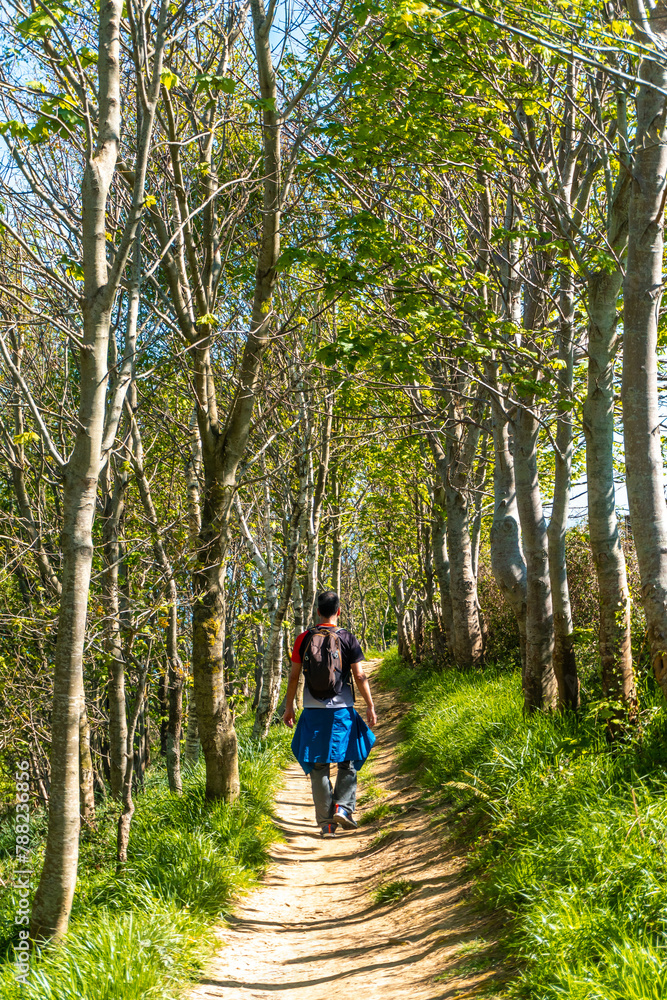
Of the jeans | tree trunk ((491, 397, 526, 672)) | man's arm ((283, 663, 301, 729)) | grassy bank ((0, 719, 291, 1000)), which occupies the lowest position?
grassy bank ((0, 719, 291, 1000))

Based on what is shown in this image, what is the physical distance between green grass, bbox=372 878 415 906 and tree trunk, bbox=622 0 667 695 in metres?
2.57

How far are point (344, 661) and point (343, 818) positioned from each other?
1.19m

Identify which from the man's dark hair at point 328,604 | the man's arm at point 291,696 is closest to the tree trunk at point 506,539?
the man's dark hair at point 328,604

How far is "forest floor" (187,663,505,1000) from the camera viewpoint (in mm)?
4379

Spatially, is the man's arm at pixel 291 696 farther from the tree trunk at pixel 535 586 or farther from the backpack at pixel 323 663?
the tree trunk at pixel 535 586

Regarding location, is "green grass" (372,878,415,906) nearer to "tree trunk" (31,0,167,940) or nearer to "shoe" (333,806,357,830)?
"shoe" (333,806,357,830)

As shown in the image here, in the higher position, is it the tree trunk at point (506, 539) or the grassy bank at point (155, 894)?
the tree trunk at point (506, 539)

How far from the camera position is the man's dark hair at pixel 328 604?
6340 millimetres

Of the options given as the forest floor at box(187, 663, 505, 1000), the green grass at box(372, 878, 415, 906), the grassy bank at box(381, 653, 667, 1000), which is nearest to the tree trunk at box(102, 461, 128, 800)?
the forest floor at box(187, 663, 505, 1000)

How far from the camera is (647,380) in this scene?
4.99 m

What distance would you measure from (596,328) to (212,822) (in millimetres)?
5266

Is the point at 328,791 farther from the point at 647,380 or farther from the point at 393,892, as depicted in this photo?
the point at 647,380

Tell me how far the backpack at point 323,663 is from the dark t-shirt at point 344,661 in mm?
37

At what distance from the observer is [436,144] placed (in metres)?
6.61
